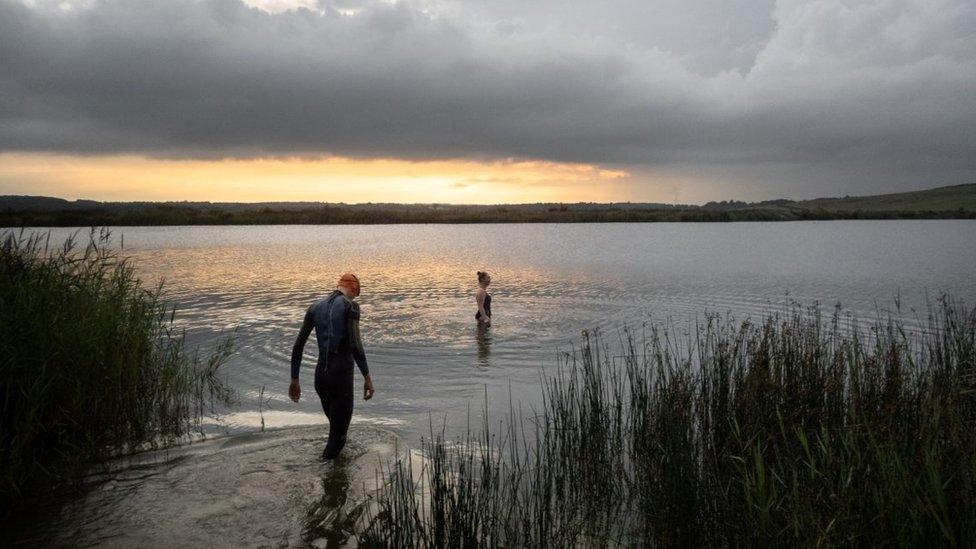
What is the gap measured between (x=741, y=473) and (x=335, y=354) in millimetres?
4657

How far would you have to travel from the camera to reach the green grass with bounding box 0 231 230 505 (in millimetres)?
6508

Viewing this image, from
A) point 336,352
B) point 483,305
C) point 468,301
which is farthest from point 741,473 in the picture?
point 468,301

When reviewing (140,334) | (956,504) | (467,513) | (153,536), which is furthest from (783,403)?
(140,334)

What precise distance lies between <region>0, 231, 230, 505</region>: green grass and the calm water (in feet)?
3.79

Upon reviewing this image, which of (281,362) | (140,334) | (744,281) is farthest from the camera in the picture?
(744,281)

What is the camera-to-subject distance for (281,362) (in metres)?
14.3

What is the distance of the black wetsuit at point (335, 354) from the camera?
25.0 ft

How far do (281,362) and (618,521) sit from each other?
32.7 feet

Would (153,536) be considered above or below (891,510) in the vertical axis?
below

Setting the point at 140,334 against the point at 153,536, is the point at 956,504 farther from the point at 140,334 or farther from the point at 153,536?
the point at 140,334

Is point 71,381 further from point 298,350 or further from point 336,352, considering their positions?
point 336,352

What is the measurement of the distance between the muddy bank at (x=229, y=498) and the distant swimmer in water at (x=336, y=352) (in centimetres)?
63

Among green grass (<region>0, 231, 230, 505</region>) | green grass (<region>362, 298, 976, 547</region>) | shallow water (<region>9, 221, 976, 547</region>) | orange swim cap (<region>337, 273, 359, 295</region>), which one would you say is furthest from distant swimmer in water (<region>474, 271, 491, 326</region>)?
orange swim cap (<region>337, 273, 359, 295</region>)

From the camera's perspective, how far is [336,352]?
7621mm
